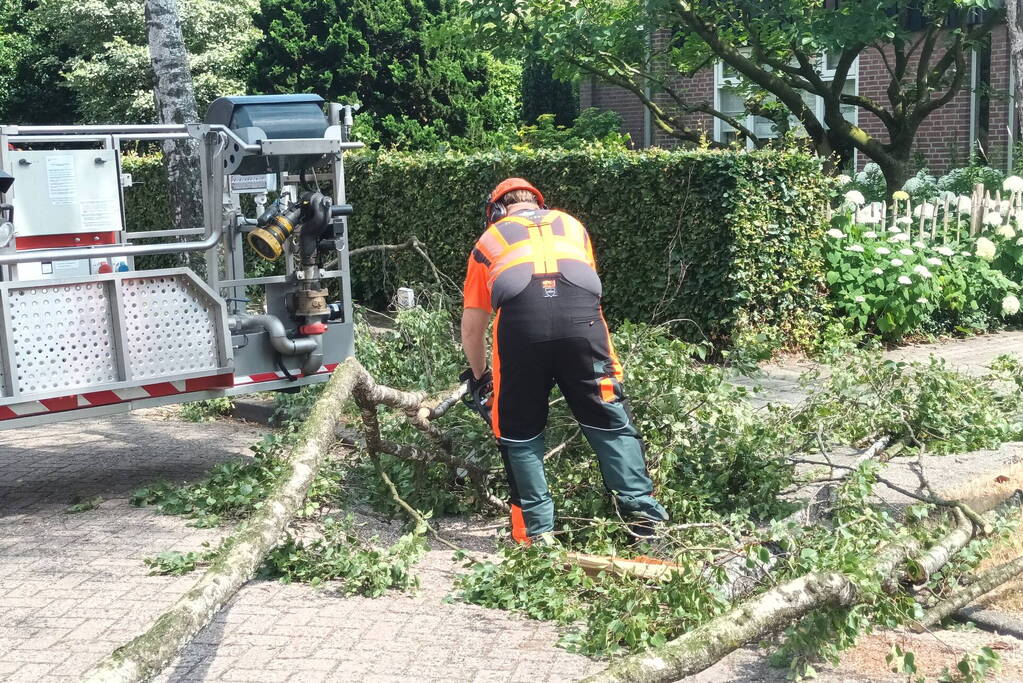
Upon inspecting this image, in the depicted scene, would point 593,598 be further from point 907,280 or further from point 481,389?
point 907,280

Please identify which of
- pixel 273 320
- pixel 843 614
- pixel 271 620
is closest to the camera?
pixel 843 614

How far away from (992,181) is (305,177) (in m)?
10.8

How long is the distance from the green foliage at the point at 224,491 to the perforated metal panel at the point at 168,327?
0.60 metres

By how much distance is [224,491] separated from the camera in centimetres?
626

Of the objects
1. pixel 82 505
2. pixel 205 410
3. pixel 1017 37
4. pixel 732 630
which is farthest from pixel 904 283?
pixel 732 630

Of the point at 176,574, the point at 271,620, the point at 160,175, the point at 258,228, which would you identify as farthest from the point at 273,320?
the point at 160,175

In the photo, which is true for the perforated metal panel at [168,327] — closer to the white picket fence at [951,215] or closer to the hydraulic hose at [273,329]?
the hydraulic hose at [273,329]

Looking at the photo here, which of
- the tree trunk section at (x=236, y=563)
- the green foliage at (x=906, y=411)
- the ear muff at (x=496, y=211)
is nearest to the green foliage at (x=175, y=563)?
the tree trunk section at (x=236, y=563)

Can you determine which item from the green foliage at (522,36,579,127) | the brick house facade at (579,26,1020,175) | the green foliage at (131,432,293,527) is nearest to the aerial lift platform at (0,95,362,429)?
the green foliage at (131,432,293,527)

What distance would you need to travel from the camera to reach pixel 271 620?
4.63 metres

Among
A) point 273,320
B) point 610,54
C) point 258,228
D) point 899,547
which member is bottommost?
point 899,547

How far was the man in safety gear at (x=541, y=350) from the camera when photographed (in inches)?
201

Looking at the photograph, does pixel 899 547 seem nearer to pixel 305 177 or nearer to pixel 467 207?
pixel 305 177

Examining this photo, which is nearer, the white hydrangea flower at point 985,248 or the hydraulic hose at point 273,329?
the hydraulic hose at point 273,329
